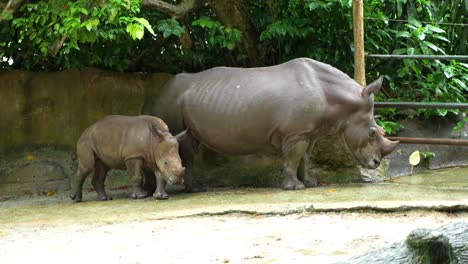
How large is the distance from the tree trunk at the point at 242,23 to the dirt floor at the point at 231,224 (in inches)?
71.9

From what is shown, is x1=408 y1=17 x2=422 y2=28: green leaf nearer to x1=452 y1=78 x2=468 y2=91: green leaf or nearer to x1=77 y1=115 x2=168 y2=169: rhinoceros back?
x1=452 y1=78 x2=468 y2=91: green leaf

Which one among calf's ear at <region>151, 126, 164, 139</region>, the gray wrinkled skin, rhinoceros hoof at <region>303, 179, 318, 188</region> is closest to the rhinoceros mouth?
rhinoceros hoof at <region>303, 179, 318, 188</region>

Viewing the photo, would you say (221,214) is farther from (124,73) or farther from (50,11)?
(124,73)

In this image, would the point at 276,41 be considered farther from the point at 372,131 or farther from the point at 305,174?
the point at 372,131

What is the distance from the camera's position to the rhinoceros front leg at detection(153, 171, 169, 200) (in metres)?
7.55

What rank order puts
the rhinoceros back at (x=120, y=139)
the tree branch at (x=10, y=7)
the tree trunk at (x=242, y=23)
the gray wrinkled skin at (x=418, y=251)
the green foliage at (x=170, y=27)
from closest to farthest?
the gray wrinkled skin at (x=418, y=251) → the tree branch at (x=10, y=7) → the rhinoceros back at (x=120, y=139) → the green foliage at (x=170, y=27) → the tree trunk at (x=242, y=23)

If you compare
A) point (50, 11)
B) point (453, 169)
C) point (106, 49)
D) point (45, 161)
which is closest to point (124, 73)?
point (106, 49)

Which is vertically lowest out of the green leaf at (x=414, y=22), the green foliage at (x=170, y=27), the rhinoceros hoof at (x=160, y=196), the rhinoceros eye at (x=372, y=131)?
the rhinoceros hoof at (x=160, y=196)

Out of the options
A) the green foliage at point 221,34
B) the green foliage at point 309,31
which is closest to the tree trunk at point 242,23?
the green foliage at point 309,31

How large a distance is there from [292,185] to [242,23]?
2.07 m

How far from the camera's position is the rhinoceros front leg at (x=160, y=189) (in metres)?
7.55

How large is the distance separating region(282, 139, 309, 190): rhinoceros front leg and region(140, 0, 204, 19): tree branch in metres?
1.85

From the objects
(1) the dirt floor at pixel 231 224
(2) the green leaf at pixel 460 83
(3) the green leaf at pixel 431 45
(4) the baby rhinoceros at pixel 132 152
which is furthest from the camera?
(2) the green leaf at pixel 460 83

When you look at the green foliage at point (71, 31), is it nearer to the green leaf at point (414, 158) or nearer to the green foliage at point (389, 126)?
the green foliage at point (389, 126)
